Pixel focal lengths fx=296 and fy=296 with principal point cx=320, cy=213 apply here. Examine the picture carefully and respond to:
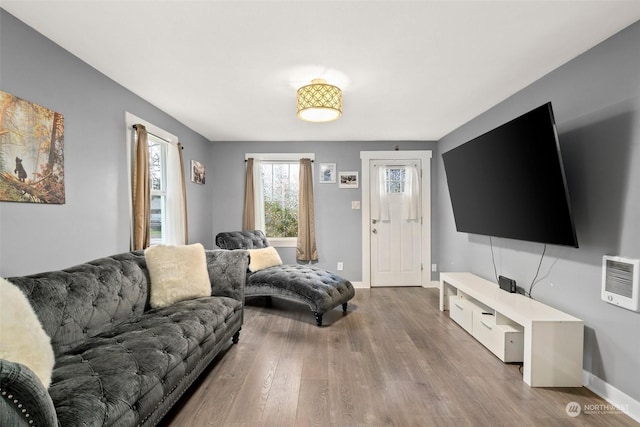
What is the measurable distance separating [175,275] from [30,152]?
120cm

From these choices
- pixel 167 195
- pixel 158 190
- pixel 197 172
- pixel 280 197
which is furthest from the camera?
pixel 280 197

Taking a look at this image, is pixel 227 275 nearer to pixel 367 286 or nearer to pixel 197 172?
pixel 197 172

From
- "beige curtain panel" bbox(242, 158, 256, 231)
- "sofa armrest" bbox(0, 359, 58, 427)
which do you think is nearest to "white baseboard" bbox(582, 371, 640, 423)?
"sofa armrest" bbox(0, 359, 58, 427)

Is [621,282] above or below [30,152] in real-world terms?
below

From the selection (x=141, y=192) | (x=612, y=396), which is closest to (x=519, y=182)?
(x=612, y=396)

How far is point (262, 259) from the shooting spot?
3961 millimetres

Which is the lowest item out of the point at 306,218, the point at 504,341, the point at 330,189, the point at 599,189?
the point at 504,341

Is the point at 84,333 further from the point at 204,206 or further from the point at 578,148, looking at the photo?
the point at 578,148

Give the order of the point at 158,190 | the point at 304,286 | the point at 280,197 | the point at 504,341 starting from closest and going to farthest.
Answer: the point at 504,341, the point at 304,286, the point at 158,190, the point at 280,197

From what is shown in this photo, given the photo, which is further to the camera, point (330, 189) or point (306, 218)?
point (330, 189)

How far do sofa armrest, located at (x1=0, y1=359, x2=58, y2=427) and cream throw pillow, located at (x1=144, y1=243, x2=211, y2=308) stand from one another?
140 cm

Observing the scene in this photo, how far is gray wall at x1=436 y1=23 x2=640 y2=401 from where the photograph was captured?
1.80 meters

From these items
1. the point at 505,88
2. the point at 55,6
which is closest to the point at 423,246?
the point at 505,88

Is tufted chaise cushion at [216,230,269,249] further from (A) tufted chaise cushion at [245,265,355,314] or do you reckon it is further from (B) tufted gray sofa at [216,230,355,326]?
(A) tufted chaise cushion at [245,265,355,314]
